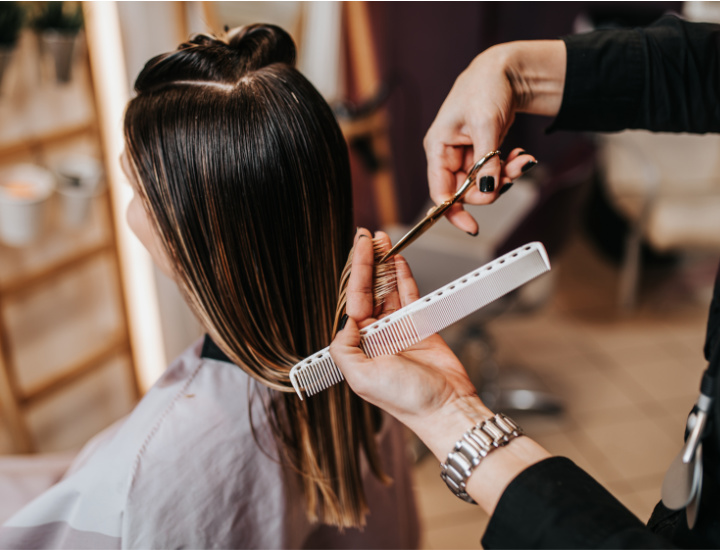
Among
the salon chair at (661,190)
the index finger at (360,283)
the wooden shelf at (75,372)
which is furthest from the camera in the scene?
the salon chair at (661,190)

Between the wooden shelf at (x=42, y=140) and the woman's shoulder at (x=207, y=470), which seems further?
the wooden shelf at (x=42, y=140)

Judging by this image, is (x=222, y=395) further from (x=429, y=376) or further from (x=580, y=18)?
(x=580, y=18)

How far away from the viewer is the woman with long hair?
72cm

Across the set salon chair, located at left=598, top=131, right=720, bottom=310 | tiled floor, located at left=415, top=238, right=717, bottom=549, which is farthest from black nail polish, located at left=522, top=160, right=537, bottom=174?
salon chair, located at left=598, top=131, right=720, bottom=310

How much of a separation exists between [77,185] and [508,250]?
128 cm

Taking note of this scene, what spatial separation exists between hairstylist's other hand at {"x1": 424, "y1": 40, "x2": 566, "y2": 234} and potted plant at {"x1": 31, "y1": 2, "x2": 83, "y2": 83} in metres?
1.12

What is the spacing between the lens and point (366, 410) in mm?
921

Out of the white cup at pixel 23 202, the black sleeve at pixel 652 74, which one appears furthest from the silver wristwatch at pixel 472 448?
the white cup at pixel 23 202

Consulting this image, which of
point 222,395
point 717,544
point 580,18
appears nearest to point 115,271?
point 222,395

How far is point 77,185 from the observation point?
1.62m

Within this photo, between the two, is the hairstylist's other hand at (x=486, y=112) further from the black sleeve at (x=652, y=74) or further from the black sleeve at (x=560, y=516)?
the black sleeve at (x=560, y=516)

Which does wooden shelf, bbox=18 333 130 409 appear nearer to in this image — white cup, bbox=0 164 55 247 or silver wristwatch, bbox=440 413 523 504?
white cup, bbox=0 164 55 247

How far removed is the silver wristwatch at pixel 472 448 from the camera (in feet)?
1.88

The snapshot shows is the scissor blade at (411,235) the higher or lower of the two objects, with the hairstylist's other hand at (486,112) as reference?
lower
